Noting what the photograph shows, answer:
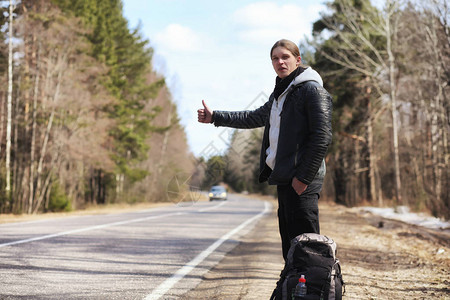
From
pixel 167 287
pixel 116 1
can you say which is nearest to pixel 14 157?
pixel 116 1

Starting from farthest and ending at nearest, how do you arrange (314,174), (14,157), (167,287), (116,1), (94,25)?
1. (116,1)
2. (94,25)
3. (14,157)
4. (167,287)
5. (314,174)

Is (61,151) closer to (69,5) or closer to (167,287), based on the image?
(69,5)

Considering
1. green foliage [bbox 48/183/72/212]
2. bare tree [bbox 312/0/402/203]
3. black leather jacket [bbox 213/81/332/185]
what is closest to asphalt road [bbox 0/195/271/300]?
black leather jacket [bbox 213/81/332/185]

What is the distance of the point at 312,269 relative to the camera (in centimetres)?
315

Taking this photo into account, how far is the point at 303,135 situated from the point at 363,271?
347 cm

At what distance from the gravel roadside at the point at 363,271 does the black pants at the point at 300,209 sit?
1.42 metres

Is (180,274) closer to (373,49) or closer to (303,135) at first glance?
(303,135)

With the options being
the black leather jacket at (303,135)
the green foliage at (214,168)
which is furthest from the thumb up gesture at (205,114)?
the green foliage at (214,168)

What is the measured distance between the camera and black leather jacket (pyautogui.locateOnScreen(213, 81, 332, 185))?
3.14 meters

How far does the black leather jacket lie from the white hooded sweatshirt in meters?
0.04

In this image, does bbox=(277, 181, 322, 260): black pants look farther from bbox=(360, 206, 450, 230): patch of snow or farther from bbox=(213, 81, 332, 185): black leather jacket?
bbox=(360, 206, 450, 230): patch of snow

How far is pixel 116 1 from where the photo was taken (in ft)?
128

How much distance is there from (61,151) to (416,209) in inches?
709

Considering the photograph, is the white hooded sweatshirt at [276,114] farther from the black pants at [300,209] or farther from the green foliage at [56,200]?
the green foliage at [56,200]
